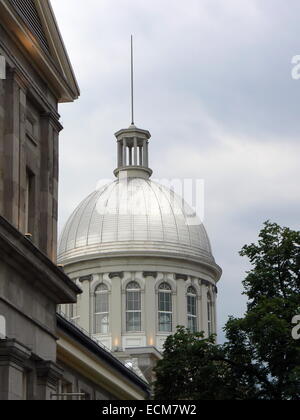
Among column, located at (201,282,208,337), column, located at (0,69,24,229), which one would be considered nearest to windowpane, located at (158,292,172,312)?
column, located at (201,282,208,337)

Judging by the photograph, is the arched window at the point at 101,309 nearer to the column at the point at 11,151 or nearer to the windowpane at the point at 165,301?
the windowpane at the point at 165,301

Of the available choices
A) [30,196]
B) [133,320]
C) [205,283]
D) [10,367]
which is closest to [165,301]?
[133,320]

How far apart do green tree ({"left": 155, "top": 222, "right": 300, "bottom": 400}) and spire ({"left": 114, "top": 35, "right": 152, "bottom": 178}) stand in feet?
176

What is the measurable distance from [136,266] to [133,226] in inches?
117

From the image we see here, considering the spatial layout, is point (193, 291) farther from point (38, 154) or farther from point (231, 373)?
point (38, 154)

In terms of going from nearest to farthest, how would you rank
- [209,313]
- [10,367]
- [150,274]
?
[10,367]
[150,274]
[209,313]

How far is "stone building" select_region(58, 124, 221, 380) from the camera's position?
94062 millimetres

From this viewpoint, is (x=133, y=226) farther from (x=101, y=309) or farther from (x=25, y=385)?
(x=25, y=385)

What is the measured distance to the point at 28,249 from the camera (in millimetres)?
29703

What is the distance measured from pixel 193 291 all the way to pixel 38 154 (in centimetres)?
6327

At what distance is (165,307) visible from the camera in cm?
9531

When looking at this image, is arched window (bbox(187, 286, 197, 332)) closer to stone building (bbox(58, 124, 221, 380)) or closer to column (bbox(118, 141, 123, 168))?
stone building (bbox(58, 124, 221, 380))
